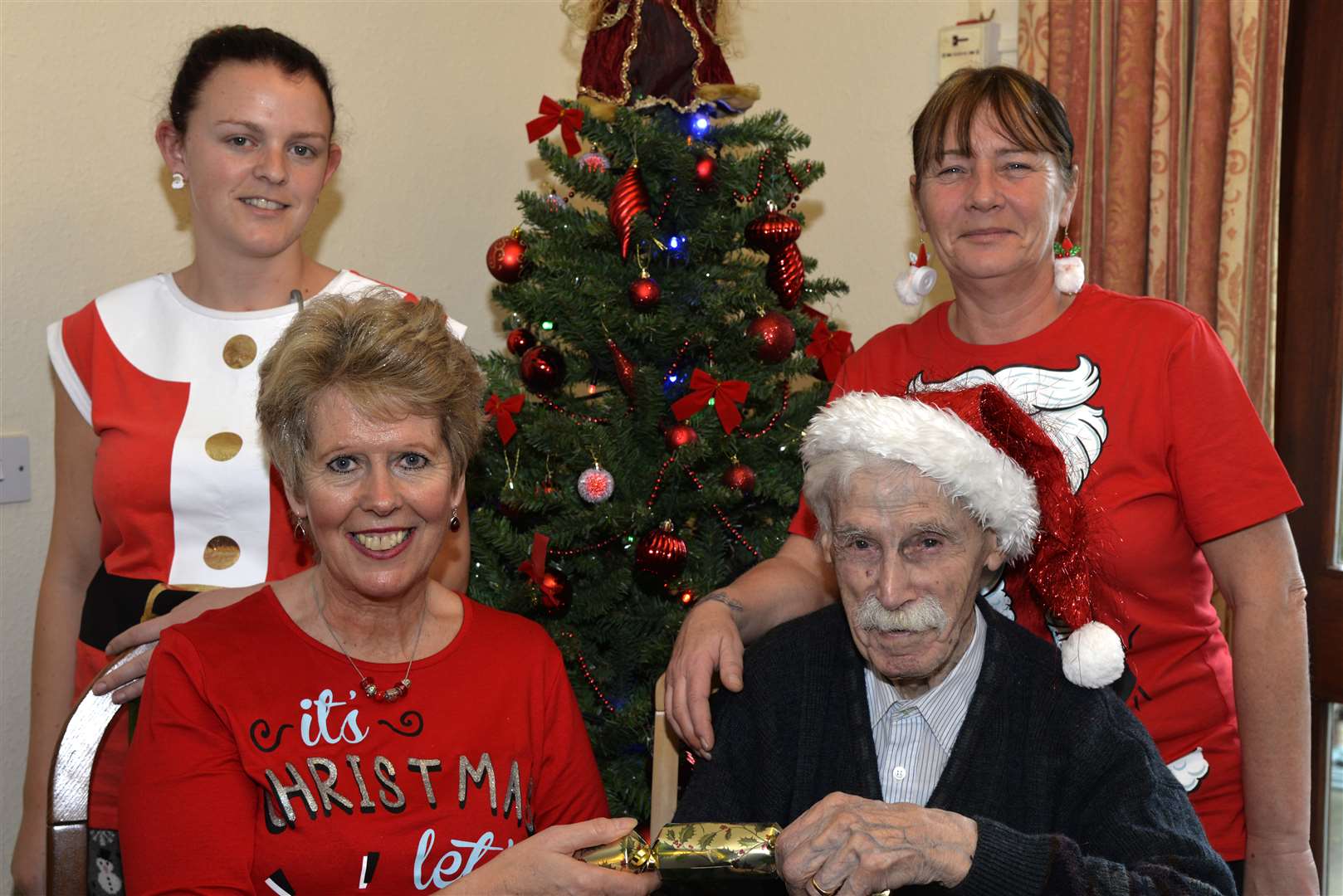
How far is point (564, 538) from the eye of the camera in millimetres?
2471

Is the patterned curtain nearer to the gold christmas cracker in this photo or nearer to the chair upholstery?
the gold christmas cracker

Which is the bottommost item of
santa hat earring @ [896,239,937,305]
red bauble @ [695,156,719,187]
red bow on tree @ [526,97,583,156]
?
santa hat earring @ [896,239,937,305]

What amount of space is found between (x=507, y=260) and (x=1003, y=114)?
42.2 inches

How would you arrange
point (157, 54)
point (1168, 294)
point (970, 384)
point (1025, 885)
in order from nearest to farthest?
point (1025, 885) < point (970, 384) < point (157, 54) < point (1168, 294)

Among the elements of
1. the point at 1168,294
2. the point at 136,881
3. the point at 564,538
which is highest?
the point at 1168,294

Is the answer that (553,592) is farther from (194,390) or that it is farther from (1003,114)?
(1003,114)

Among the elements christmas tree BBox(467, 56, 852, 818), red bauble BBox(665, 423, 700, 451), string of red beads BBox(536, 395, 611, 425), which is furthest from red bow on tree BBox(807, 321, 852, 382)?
string of red beads BBox(536, 395, 611, 425)

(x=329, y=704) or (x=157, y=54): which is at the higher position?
(x=157, y=54)

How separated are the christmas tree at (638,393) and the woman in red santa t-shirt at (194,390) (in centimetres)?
37

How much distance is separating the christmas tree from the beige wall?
86 cm

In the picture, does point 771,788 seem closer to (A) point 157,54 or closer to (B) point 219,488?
(B) point 219,488

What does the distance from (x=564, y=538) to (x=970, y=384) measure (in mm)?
913

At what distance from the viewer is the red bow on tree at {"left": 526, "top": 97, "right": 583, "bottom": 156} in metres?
2.58

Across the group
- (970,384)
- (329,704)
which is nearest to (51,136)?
(329,704)
